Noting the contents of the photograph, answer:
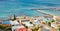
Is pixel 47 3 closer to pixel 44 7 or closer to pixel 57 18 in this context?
pixel 44 7

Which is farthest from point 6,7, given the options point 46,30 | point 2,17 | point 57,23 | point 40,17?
point 57,23

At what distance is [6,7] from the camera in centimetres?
165

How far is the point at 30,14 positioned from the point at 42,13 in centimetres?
16

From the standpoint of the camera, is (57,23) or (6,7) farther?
(57,23)

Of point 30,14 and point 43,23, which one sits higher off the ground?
point 30,14

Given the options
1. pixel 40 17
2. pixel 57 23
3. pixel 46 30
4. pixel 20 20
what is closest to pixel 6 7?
pixel 20 20

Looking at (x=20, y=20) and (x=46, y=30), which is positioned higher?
(x=20, y=20)

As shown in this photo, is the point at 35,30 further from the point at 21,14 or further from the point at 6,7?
the point at 6,7

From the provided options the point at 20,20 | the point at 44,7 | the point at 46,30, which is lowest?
the point at 46,30

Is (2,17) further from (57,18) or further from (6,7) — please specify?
(57,18)

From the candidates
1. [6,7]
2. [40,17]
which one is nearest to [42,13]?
[40,17]

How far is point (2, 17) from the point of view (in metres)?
1.63

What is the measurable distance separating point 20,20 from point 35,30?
0.23 m

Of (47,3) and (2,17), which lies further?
(47,3)
